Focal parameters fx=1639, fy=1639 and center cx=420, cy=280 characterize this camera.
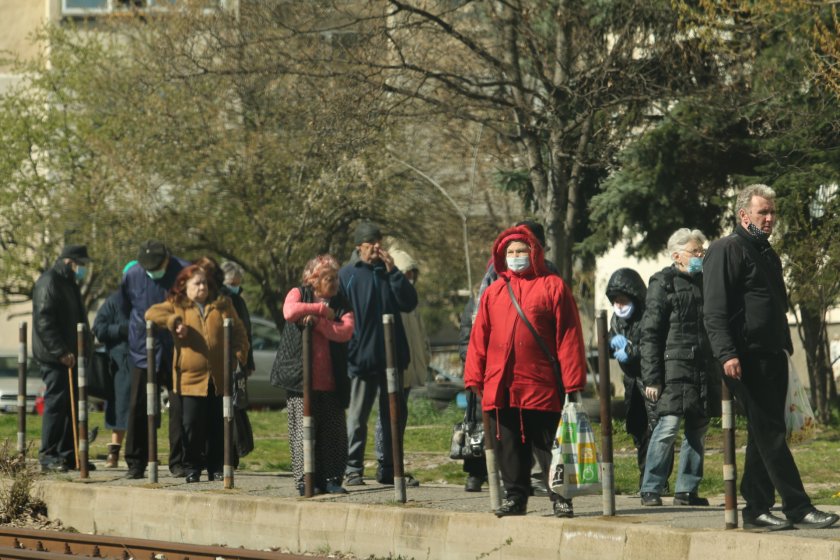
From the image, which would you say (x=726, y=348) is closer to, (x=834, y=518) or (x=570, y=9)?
(x=834, y=518)

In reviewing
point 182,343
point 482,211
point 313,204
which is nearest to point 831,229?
point 182,343

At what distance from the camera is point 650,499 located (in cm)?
1028

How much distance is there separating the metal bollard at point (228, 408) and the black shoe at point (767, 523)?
4.07 m

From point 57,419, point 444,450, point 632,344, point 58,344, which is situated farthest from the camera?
point 444,450

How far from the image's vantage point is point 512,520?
29.4 feet

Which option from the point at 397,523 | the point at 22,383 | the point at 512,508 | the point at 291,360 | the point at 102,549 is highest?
the point at 291,360

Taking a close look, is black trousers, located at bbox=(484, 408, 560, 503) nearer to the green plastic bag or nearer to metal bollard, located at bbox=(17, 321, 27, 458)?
the green plastic bag

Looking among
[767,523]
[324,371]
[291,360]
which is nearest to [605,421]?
[767,523]

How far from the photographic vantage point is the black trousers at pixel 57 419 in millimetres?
13336

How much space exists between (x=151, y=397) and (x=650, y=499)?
12.3 ft

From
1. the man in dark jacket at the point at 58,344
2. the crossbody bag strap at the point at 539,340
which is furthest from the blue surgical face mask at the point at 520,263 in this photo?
the man in dark jacket at the point at 58,344

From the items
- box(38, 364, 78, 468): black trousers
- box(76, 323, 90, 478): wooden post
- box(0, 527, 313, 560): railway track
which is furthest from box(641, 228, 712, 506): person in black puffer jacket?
box(38, 364, 78, 468): black trousers

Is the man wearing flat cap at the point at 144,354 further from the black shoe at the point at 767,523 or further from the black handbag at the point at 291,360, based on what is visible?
the black shoe at the point at 767,523

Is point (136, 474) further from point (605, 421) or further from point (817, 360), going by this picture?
point (817, 360)
